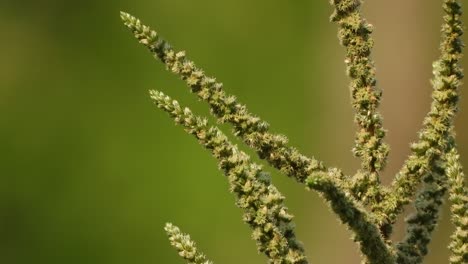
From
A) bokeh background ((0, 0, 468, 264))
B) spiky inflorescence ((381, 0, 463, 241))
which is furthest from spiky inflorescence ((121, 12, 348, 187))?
bokeh background ((0, 0, 468, 264))

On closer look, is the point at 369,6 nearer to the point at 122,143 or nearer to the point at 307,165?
the point at 122,143

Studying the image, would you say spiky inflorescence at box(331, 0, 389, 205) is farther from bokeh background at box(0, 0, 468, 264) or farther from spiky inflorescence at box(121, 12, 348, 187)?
bokeh background at box(0, 0, 468, 264)

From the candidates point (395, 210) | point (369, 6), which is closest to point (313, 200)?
point (369, 6)

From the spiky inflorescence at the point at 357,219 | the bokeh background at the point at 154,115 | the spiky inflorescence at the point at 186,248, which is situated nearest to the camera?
the spiky inflorescence at the point at 357,219

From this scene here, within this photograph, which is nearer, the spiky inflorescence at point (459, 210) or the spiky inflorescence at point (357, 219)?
the spiky inflorescence at point (357, 219)

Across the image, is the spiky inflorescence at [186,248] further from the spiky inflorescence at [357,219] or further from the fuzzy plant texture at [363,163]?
the spiky inflorescence at [357,219]

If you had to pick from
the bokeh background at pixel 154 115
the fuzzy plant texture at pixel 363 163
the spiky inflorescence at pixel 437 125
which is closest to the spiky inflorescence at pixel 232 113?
the fuzzy plant texture at pixel 363 163

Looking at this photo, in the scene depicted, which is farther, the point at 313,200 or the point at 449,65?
the point at 313,200
